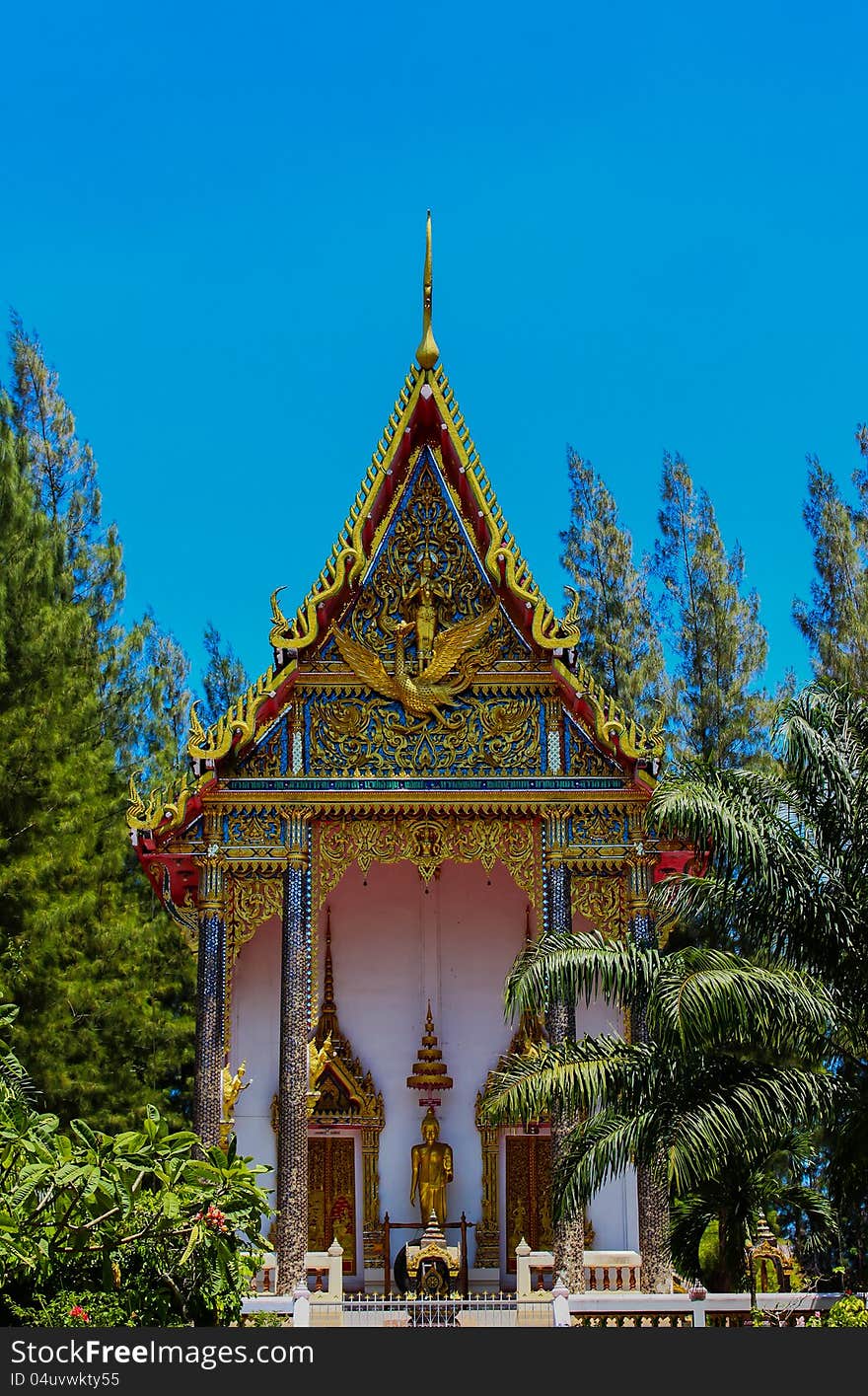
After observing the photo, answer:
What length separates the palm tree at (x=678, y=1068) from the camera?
40.6 feet

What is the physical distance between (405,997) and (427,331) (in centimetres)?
732

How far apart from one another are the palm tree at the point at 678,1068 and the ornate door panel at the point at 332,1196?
5823 millimetres

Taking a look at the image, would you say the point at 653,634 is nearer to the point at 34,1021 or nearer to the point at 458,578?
the point at 458,578

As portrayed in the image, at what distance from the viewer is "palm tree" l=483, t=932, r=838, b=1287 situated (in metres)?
12.4

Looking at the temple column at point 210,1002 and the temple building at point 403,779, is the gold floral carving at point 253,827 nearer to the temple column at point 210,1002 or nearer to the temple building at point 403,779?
the temple building at point 403,779

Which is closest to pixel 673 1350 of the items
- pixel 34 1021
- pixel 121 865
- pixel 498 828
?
pixel 498 828

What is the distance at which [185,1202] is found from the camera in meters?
11.5

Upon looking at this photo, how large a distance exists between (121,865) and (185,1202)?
12062 millimetres

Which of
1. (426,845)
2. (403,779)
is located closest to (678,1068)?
(426,845)

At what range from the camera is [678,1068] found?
12.9m

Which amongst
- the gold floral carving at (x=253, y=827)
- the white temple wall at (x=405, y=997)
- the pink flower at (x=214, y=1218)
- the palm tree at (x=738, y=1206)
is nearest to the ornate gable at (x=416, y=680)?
the gold floral carving at (x=253, y=827)

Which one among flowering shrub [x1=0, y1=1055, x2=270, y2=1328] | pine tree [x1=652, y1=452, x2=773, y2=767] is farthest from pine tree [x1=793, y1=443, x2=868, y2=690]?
flowering shrub [x1=0, y1=1055, x2=270, y2=1328]

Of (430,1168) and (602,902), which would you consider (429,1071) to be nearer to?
(430,1168)

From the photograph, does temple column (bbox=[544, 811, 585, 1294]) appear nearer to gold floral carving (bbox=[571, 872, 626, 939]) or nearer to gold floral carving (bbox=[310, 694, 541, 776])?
gold floral carving (bbox=[571, 872, 626, 939])
